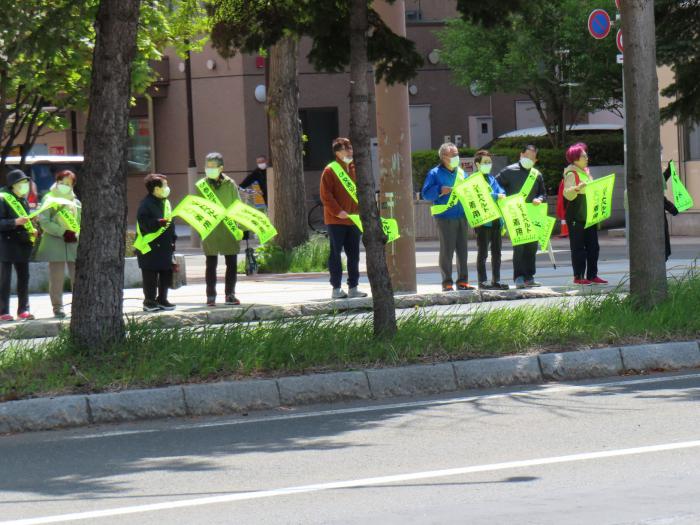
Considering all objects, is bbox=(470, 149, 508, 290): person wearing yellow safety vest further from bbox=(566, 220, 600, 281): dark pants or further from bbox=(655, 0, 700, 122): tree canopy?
bbox=(655, 0, 700, 122): tree canopy

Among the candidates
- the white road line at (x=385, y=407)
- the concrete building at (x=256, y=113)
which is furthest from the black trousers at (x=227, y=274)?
the concrete building at (x=256, y=113)

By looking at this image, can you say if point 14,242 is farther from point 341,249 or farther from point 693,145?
point 693,145

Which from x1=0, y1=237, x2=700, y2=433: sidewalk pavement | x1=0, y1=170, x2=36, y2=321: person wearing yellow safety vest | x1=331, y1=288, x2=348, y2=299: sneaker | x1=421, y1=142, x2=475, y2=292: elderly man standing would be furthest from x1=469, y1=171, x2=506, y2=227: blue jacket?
x1=0, y1=170, x2=36, y2=321: person wearing yellow safety vest

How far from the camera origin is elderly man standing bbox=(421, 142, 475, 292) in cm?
1498

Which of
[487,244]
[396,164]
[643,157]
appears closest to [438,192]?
[396,164]

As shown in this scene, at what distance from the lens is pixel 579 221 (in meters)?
15.4

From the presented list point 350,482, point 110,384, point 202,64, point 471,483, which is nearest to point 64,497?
point 350,482

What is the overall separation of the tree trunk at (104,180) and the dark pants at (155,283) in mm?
4118

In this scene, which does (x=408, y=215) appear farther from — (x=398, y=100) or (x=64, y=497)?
(x=64, y=497)

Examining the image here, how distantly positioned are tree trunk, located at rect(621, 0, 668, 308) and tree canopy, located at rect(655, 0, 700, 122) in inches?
268

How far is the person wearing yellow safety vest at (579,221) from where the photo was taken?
15.3m

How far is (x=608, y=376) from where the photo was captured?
34.1 feet

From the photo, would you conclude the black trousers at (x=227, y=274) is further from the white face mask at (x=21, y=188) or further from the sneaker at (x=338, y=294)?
the white face mask at (x=21, y=188)

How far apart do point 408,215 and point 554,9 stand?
15.9m
